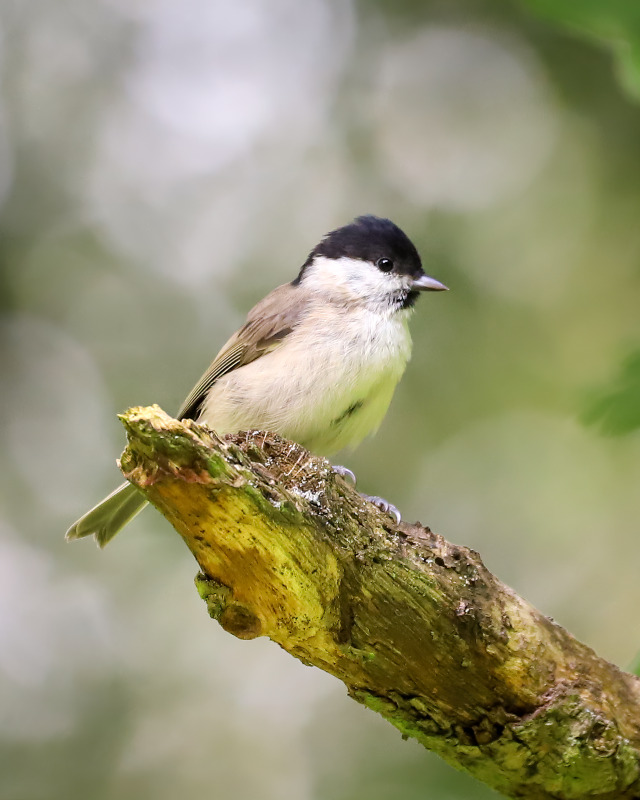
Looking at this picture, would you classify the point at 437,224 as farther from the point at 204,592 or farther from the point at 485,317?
the point at 204,592

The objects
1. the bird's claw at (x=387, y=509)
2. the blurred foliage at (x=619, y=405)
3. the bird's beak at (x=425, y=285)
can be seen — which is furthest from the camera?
the bird's beak at (x=425, y=285)

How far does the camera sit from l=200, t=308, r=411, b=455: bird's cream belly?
319cm

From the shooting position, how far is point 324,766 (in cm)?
468

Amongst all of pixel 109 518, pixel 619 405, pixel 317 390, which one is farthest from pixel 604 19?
pixel 109 518

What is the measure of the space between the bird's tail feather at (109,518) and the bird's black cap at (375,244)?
4.15 ft

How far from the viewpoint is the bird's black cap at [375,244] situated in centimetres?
369

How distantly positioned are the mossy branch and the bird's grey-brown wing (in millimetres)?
1168

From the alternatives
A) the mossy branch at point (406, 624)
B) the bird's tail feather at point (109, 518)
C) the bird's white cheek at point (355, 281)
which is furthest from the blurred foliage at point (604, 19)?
the bird's tail feather at point (109, 518)

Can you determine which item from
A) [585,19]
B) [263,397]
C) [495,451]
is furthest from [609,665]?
[495,451]

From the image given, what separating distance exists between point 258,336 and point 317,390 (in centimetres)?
49

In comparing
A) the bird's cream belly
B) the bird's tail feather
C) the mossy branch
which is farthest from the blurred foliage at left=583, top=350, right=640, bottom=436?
the bird's tail feather

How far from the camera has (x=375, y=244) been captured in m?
3.72

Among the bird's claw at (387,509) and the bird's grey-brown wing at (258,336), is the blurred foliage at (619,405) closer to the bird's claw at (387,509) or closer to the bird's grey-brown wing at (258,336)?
the bird's claw at (387,509)

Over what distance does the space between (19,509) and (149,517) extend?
0.84 m
